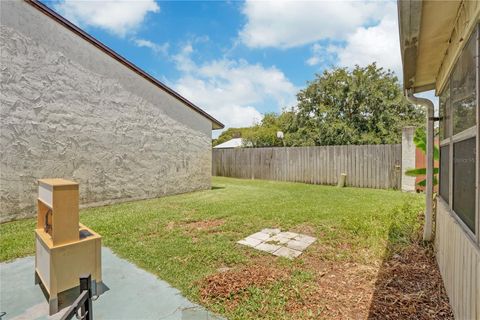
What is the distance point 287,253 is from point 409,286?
1.51 meters

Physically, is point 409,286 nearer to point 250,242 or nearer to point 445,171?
point 445,171

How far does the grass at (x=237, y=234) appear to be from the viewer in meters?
2.83

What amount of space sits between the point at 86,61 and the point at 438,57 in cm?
774

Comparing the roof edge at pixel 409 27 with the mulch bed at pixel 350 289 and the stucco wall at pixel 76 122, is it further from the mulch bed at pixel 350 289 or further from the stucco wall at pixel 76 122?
the stucco wall at pixel 76 122

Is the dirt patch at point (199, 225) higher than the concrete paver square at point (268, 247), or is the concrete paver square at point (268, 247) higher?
the dirt patch at point (199, 225)

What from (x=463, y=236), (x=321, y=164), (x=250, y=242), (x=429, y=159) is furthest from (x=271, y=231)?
(x=321, y=164)

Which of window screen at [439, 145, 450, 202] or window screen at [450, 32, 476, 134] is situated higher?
window screen at [450, 32, 476, 134]

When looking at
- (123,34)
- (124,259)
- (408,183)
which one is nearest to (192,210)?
(124,259)

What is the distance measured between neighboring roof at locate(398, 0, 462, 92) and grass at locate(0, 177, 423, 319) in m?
2.61

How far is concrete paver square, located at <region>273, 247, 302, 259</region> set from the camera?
360cm

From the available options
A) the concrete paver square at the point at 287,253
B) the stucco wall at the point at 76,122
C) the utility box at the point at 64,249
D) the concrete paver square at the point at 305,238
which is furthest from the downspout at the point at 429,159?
the stucco wall at the point at 76,122

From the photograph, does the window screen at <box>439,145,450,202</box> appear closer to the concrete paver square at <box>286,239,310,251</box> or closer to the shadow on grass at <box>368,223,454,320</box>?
the shadow on grass at <box>368,223,454,320</box>

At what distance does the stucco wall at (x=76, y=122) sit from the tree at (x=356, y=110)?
13600 mm

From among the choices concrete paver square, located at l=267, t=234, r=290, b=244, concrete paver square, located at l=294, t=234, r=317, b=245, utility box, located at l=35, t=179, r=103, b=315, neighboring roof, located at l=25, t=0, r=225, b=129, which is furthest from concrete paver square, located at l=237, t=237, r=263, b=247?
neighboring roof, located at l=25, t=0, r=225, b=129
